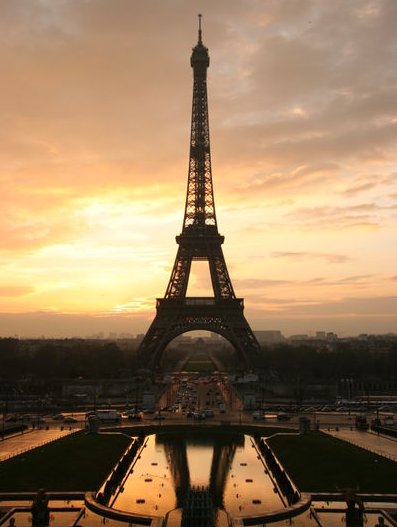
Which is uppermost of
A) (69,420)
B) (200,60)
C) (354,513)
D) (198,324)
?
(200,60)

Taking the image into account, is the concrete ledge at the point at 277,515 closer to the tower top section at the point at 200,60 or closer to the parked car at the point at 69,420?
the parked car at the point at 69,420

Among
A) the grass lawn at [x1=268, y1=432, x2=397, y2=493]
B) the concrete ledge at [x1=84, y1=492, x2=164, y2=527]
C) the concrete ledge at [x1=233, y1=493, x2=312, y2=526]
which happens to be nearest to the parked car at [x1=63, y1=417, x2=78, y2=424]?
the grass lawn at [x1=268, y1=432, x2=397, y2=493]

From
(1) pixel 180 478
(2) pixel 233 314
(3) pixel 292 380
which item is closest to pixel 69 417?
(1) pixel 180 478

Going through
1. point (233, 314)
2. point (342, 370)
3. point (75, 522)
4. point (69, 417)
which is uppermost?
point (233, 314)

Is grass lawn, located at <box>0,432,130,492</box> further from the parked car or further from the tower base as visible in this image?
the tower base

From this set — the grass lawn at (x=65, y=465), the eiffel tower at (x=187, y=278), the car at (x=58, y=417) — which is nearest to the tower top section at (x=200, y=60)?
the eiffel tower at (x=187, y=278)

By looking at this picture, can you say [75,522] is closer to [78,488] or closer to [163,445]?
[78,488]

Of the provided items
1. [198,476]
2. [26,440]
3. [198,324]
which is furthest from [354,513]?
[198,324]

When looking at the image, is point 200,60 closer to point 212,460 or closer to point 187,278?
point 187,278
